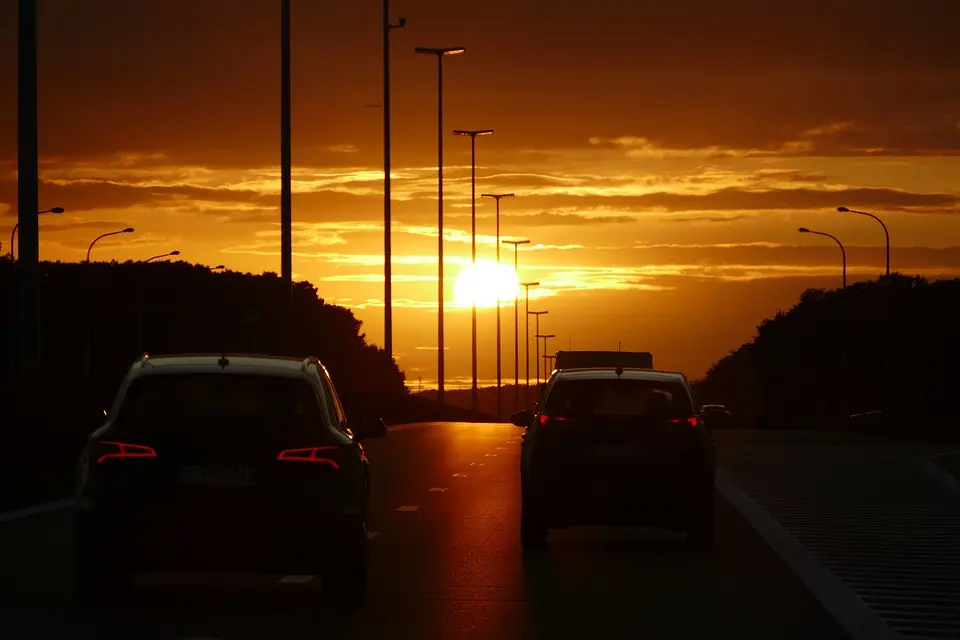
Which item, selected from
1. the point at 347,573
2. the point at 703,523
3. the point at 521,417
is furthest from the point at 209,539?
the point at 521,417

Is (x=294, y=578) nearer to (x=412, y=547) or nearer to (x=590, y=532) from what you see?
(x=412, y=547)

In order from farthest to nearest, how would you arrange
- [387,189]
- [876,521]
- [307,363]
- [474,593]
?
[387,189], [876,521], [474,593], [307,363]

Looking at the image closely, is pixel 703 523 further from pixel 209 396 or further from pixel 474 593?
pixel 209 396

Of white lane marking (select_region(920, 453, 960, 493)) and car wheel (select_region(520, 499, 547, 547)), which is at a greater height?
car wheel (select_region(520, 499, 547, 547))

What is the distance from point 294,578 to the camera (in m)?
15.7

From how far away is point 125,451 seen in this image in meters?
12.8

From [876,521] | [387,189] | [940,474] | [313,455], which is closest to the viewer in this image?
[313,455]

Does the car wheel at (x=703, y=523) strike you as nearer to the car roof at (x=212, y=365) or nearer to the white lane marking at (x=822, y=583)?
the white lane marking at (x=822, y=583)

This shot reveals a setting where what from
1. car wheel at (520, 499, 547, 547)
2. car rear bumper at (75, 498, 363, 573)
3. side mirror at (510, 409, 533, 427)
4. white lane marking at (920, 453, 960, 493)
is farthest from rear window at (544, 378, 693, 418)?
white lane marking at (920, 453, 960, 493)

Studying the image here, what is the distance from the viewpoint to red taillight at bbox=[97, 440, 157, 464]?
12734 millimetres

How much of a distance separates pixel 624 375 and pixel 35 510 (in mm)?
7564

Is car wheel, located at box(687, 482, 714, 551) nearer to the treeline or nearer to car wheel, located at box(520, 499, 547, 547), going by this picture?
car wheel, located at box(520, 499, 547, 547)

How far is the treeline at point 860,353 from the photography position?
4872 inches

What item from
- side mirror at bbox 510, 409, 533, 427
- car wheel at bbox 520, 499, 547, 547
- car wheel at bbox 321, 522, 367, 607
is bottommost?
car wheel at bbox 520, 499, 547, 547
